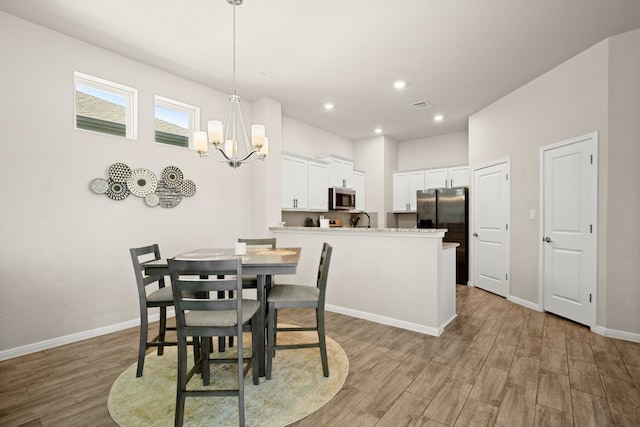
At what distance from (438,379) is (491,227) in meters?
3.33

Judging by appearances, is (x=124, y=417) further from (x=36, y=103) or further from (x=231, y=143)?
(x=36, y=103)

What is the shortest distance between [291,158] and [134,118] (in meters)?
2.30

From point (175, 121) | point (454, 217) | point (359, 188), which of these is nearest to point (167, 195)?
point (175, 121)

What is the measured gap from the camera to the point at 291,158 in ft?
16.7

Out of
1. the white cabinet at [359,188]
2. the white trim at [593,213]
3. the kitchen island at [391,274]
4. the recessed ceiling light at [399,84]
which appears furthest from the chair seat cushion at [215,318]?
the white cabinet at [359,188]

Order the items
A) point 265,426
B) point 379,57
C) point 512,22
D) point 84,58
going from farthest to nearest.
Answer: point 379,57 → point 84,58 → point 512,22 → point 265,426

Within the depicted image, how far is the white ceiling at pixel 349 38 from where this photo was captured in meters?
2.60

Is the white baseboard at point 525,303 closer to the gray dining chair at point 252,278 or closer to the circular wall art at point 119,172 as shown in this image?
the gray dining chair at point 252,278

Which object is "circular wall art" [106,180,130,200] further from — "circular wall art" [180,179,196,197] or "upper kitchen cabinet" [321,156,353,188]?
"upper kitchen cabinet" [321,156,353,188]

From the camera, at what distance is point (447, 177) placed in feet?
20.9

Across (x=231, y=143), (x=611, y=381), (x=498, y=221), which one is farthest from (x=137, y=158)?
(x=498, y=221)

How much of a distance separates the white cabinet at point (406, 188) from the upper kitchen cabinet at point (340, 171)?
1.26 meters

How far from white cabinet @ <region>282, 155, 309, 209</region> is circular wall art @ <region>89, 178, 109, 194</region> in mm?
2375

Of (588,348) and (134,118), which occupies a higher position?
(134,118)
